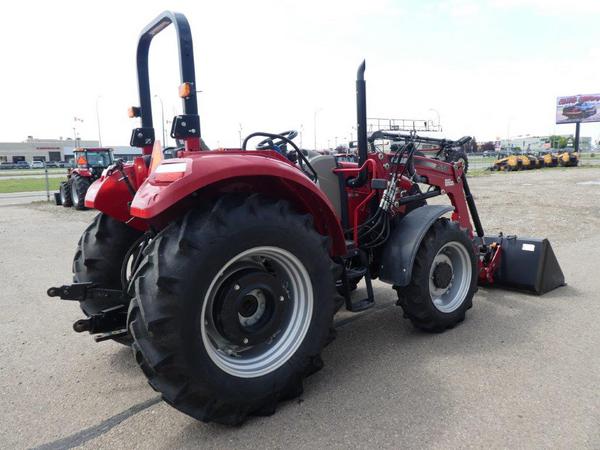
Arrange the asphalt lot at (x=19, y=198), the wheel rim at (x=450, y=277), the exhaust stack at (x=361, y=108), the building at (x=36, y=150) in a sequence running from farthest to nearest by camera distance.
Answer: the building at (x=36, y=150) < the asphalt lot at (x=19, y=198) < the wheel rim at (x=450, y=277) < the exhaust stack at (x=361, y=108)

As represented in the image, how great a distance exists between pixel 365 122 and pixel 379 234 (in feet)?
3.14

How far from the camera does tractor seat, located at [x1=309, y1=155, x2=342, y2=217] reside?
158 inches

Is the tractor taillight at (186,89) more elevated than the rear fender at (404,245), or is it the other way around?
the tractor taillight at (186,89)

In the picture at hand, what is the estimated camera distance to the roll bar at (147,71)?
108 inches

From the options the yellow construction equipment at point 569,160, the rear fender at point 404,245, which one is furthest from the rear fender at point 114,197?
the yellow construction equipment at point 569,160

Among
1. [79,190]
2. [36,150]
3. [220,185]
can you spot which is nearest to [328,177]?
[220,185]

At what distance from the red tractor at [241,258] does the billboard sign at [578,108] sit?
6435cm

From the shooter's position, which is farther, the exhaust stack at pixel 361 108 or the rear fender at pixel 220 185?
the exhaust stack at pixel 361 108

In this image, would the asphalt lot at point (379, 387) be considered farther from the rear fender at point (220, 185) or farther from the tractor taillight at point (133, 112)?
the tractor taillight at point (133, 112)

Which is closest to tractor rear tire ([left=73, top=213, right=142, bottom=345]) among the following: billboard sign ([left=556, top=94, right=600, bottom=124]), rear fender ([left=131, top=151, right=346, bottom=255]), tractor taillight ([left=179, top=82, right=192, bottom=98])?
rear fender ([left=131, top=151, right=346, bottom=255])

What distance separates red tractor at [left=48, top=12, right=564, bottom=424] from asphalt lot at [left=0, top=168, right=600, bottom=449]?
24 centimetres

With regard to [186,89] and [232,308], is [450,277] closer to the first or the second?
[232,308]

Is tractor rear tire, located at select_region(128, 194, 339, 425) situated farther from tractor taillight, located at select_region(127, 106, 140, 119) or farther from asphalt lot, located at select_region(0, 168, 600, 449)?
tractor taillight, located at select_region(127, 106, 140, 119)

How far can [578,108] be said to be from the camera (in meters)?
58.1
